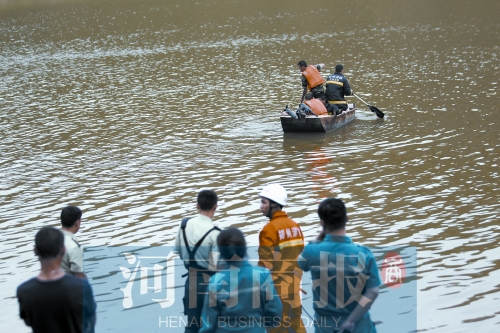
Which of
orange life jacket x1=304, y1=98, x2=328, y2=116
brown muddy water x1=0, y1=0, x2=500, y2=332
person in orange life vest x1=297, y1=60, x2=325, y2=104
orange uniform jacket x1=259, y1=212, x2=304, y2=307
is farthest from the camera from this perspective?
person in orange life vest x1=297, y1=60, x2=325, y2=104

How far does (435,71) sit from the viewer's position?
82.7 feet

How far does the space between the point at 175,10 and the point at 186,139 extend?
32.9m

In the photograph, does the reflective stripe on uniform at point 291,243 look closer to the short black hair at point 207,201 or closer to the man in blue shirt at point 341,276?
the short black hair at point 207,201

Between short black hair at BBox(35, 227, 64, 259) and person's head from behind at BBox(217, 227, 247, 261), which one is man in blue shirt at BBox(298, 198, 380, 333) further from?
short black hair at BBox(35, 227, 64, 259)

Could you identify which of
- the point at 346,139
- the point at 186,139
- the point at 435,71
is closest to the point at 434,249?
the point at 346,139

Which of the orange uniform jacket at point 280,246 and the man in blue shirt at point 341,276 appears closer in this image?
the man in blue shirt at point 341,276

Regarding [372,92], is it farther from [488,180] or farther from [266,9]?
[266,9]

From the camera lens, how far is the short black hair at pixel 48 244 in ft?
16.1

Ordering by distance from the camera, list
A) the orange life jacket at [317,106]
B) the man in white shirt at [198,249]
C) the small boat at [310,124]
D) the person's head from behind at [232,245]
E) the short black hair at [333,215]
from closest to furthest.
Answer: the person's head from behind at [232,245]
the short black hair at [333,215]
the man in white shirt at [198,249]
the small boat at [310,124]
the orange life jacket at [317,106]

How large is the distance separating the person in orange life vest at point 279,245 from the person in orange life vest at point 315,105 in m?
11.8

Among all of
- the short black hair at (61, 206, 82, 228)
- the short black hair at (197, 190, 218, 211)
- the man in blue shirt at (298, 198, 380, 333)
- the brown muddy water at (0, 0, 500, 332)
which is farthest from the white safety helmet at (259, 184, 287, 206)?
the brown muddy water at (0, 0, 500, 332)

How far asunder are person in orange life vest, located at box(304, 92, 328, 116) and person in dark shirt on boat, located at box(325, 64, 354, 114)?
0.59 meters

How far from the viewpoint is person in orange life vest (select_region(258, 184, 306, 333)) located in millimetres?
6438

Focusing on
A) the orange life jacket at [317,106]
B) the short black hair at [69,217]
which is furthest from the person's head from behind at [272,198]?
the orange life jacket at [317,106]
